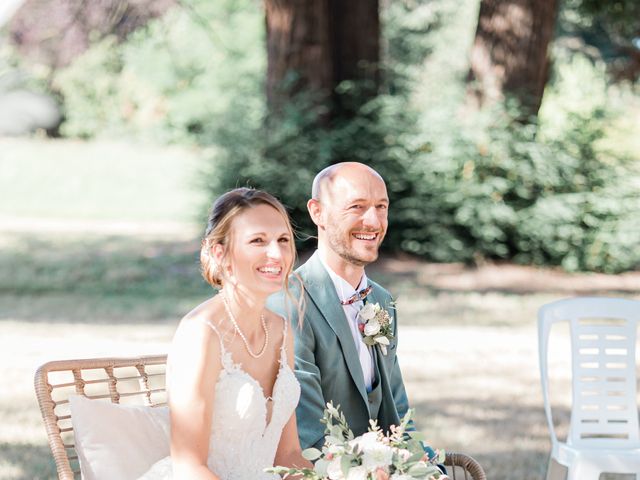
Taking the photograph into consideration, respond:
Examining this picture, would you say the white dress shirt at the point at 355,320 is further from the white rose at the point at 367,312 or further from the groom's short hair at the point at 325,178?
the groom's short hair at the point at 325,178

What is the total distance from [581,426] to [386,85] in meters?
10.9

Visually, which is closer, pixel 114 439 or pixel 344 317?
pixel 114 439

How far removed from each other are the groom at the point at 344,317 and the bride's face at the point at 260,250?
470 millimetres

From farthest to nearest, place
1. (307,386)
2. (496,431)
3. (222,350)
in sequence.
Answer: (496,431), (307,386), (222,350)

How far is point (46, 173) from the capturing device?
2431cm

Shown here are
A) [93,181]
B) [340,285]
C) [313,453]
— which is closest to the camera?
[313,453]

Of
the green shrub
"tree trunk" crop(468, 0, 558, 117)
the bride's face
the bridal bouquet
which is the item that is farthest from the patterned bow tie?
the green shrub

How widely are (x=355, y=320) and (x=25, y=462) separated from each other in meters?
3.02

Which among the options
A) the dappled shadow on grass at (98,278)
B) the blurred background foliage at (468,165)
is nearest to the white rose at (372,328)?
the dappled shadow on grass at (98,278)

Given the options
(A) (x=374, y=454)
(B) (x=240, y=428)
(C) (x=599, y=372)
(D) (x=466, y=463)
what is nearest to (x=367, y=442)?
(A) (x=374, y=454)

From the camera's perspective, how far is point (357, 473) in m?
2.35

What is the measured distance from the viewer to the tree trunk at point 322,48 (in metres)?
13.2

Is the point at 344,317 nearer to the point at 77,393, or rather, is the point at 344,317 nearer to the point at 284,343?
the point at 284,343

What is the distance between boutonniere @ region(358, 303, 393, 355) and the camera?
3.24 metres
